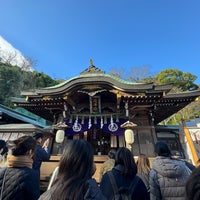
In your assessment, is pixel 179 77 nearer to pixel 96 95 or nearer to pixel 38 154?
pixel 96 95

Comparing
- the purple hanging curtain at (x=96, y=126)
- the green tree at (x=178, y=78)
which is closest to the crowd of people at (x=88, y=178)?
the purple hanging curtain at (x=96, y=126)

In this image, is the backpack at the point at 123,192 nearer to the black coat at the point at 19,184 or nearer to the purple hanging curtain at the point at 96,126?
the black coat at the point at 19,184

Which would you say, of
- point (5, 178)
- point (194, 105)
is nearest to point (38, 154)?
point (5, 178)

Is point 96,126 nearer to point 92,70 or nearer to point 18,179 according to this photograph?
point 92,70

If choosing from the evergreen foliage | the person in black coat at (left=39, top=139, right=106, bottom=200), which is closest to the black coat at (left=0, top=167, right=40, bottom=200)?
the person in black coat at (left=39, top=139, right=106, bottom=200)

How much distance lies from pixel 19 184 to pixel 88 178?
0.99 m

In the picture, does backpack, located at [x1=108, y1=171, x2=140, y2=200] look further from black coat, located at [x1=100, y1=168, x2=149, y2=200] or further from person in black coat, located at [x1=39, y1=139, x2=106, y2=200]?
person in black coat, located at [x1=39, y1=139, x2=106, y2=200]

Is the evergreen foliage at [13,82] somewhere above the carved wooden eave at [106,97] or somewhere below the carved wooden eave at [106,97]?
above

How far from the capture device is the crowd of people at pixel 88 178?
111cm

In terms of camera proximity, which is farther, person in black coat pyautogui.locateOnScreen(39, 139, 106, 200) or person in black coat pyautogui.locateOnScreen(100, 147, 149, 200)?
person in black coat pyautogui.locateOnScreen(100, 147, 149, 200)

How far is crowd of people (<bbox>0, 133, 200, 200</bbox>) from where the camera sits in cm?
111

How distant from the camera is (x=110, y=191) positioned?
1.96 meters

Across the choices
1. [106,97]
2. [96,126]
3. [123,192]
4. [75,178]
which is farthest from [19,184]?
Result: [106,97]

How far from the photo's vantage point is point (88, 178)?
4.05ft
